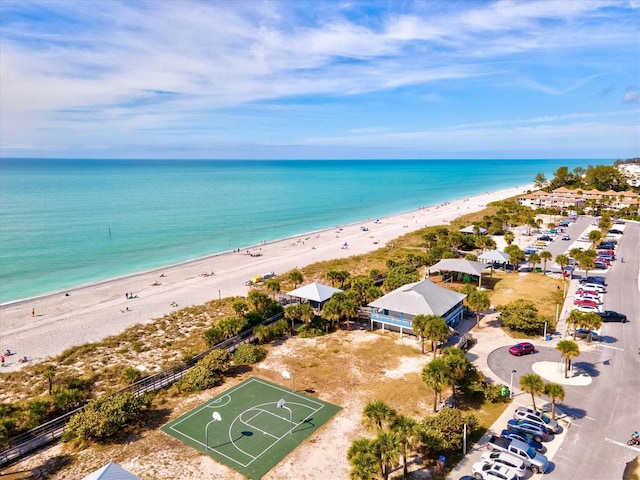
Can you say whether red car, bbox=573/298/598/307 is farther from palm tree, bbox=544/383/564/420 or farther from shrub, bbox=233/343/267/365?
shrub, bbox=233/343/267/365

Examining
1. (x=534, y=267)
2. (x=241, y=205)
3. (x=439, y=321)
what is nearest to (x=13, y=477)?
(x=439, y=321)

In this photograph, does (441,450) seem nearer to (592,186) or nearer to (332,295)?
(332,295)

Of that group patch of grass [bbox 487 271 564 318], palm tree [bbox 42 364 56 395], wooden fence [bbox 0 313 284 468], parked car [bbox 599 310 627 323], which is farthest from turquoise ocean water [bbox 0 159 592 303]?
parked car [bbox 599 310 627 323]

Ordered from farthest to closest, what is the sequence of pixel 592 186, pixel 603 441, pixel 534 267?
pixel 592 186
pixel 534 267
pixel 603 441

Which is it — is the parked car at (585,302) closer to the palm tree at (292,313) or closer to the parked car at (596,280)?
the parked car at (596,280)

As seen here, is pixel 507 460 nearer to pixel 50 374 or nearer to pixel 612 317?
pixel 612 317

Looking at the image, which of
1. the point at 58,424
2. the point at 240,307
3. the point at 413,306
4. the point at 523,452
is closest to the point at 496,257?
the point at 413,306

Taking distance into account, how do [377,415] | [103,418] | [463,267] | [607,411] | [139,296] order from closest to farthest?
1. [377,415]
2. [103,418]
3. [607,411]
4. [463,267]
5. [139,296]
